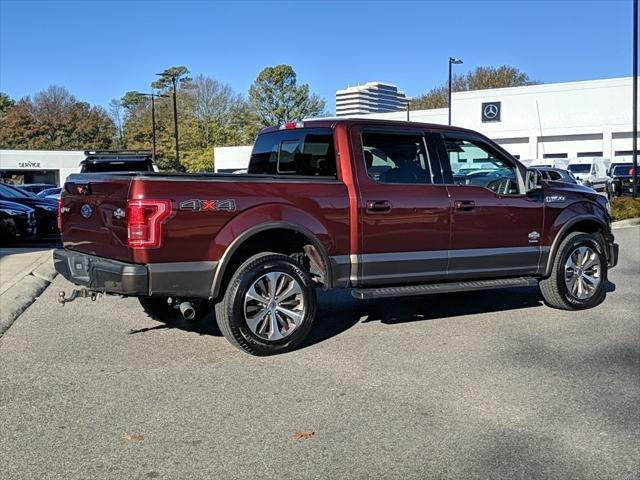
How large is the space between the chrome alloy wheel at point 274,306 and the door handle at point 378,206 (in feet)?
3.19

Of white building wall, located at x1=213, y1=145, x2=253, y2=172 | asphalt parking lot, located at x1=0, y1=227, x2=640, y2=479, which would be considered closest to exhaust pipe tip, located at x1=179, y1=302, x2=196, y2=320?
asphalt parking lot, located at x1=0, y1=227, x2=640, y2=479

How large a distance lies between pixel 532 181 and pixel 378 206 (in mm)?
2040

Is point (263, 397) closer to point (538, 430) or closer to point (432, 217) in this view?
point (538, 430)

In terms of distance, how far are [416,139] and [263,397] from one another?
3228 mm

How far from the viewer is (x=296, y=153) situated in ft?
22.5

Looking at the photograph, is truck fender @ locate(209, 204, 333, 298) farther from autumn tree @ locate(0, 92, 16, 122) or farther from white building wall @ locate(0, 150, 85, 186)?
autumn tree @ locate(0, 92, 16, 122)

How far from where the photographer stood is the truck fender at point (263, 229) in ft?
18.3

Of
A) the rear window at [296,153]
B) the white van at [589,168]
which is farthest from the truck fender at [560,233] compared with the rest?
the white van at [589,168]

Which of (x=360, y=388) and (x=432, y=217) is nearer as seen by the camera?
(x=360, y=388)

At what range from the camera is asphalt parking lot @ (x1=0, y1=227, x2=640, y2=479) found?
3770mm

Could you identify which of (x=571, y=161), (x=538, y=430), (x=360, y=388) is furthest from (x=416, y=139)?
(x=571, y=161)

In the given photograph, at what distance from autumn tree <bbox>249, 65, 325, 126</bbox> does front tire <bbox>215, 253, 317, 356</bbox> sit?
2811 inches

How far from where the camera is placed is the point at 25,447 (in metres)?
3.93

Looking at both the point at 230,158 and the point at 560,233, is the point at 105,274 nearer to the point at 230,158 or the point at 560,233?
the point at 560,233
